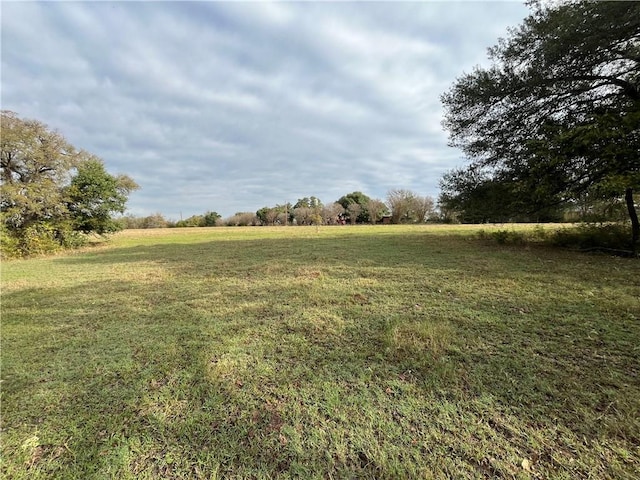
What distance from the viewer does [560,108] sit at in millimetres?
8109

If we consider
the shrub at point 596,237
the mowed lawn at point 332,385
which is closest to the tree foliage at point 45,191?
the mowed lawn at point 332,385

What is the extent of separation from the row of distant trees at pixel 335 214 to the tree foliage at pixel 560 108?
2835cm

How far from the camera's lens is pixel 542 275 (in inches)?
213

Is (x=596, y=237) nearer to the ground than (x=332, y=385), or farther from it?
farther from it

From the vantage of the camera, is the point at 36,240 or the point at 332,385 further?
the point at 36,240

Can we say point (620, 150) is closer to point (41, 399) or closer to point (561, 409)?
point (561, 409)

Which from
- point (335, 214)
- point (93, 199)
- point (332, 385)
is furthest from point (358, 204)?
point (332, 385)

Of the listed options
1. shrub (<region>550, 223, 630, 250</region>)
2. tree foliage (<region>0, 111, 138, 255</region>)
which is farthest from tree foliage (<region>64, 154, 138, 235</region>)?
shrub (<region>550, 223, 630, 250</region>)

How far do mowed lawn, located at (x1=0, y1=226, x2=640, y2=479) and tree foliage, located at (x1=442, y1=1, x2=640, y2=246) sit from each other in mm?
3800

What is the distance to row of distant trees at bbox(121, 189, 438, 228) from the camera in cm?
4569

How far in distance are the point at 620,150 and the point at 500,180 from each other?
281cm

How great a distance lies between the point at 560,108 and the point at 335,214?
1906 inches

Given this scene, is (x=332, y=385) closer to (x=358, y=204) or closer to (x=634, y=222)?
(x=634, y=222)

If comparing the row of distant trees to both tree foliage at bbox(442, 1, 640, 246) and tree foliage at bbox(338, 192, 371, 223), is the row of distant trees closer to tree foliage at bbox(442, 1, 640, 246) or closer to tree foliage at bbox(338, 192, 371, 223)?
tree foliage at bbox(338, 192, 371, 223)
